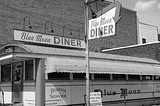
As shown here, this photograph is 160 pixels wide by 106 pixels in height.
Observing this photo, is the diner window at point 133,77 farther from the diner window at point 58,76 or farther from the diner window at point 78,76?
the diner window at point 58,76

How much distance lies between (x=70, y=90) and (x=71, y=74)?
84cm

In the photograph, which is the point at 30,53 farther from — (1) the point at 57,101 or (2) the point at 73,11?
(2) the point at 73,11

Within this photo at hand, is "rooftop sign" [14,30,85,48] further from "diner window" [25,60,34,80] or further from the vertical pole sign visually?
the vertical pole sign

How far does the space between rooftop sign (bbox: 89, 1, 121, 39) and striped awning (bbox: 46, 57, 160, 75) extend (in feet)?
6.68

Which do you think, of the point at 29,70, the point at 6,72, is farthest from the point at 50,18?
the point at 29,70

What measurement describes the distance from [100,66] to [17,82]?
4.61m

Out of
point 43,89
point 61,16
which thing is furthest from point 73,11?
point 43,89

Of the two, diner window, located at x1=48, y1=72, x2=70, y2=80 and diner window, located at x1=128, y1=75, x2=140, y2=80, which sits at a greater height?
diner window, located at x1=48, y1=72, x2=70, y2=80

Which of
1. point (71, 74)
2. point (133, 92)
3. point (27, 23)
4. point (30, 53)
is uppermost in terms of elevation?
point (27, 23)

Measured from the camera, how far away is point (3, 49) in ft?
44.6

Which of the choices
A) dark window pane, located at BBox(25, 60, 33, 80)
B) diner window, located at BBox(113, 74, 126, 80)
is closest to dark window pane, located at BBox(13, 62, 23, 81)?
dark window pane, located at BBox(25, 60, 33, 80)

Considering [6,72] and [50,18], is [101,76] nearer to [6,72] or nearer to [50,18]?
[6,72]

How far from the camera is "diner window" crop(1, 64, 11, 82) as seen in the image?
1451 centimetres

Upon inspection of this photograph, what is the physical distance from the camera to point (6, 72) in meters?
14.8
